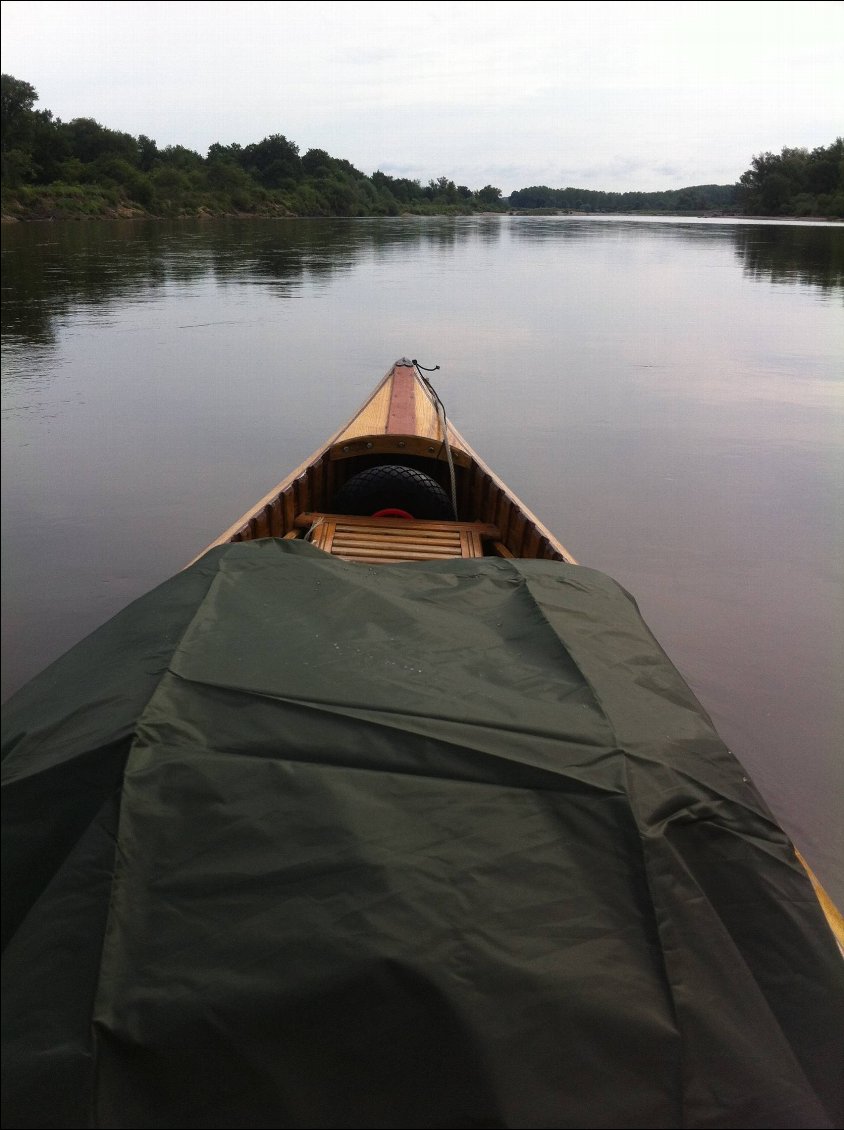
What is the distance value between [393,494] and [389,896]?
4.11 m

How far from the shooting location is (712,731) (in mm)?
2164

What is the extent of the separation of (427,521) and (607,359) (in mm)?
10137

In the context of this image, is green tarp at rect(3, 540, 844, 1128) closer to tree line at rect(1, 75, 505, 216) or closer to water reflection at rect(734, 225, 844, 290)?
tree line at rect(1, 75, 505, 216)

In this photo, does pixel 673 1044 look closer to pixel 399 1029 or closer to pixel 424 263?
pixel 399 1029

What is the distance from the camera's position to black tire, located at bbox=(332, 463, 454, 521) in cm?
547

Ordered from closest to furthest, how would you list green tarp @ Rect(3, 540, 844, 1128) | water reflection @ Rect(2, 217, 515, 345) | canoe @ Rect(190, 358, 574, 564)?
green tarp @ Rect(3, 540, 844, 1128) < canoe @ Rect(190, 358, 574, 564) < water reflection @ Rect(2, 217, 515, 345)

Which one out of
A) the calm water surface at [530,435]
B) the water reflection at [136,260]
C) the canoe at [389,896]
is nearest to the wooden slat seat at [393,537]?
the calm water surface at [530,435]

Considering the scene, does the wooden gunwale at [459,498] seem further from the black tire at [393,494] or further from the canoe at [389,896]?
the canoe at [389,896]

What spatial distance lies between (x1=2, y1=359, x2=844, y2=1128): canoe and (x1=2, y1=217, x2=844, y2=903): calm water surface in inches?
21.5

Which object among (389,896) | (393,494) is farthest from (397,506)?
(389,896)

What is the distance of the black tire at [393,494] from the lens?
547cm

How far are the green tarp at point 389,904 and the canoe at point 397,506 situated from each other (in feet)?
8.09

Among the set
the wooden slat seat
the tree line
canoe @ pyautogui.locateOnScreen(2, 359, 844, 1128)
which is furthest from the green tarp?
the tree line

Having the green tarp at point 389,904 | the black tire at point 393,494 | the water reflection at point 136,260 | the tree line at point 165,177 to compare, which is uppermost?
the tree line at point 165,177
